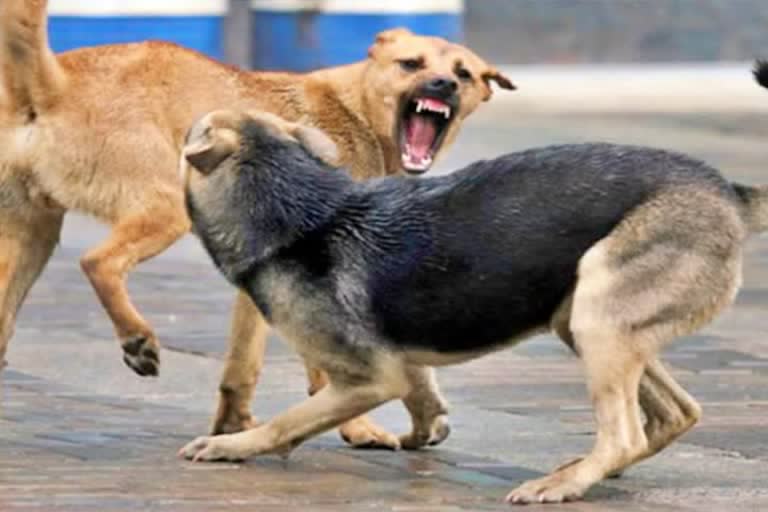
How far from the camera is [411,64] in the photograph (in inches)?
387

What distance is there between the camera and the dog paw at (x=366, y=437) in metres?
8.79

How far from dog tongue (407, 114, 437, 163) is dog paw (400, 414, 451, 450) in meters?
1.31

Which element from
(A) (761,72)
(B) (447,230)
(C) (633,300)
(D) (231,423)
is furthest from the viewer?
(D) (231,423)

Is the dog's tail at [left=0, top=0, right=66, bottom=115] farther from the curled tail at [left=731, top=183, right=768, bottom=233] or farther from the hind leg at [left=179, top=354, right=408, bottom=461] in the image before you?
the curled tail at [left=731, top=183, right=768, bottom=233]

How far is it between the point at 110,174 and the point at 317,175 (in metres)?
1.19

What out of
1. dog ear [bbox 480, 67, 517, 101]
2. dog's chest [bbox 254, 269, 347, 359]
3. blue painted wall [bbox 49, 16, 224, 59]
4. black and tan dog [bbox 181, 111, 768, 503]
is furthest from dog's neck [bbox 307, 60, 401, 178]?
blue painted wall [bbox 49, 16, 224, 59]

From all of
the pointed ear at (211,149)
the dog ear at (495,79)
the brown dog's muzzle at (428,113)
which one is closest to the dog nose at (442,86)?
the brown dog's muzzle at (428,113)

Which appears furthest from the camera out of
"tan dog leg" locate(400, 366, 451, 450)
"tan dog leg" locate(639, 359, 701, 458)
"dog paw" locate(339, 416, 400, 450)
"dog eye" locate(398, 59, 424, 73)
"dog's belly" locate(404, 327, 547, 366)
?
"dog eye" locate(398, 59, 424, 73)

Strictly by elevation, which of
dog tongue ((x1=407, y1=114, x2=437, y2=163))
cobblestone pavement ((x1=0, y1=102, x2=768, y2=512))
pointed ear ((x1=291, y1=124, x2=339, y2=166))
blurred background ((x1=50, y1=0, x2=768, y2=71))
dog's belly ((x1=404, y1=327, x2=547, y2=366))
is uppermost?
pointed ear ((x1=291, y1=124, x2=339, y2=166))

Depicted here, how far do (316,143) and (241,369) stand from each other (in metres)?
1.07

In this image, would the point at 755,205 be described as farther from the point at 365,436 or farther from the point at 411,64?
the point at 411,64

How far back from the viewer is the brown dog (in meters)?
8.88

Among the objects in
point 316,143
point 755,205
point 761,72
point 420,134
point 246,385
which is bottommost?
point 246,385

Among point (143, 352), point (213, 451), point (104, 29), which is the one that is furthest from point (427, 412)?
point (104, 29)
